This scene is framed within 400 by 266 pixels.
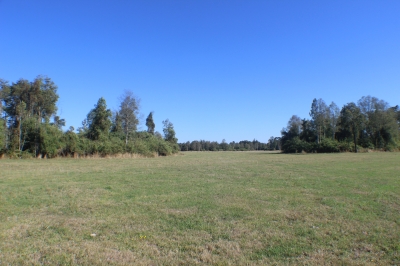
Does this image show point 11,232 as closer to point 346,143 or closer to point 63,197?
point 63,197

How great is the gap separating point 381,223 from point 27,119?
36.6 meters

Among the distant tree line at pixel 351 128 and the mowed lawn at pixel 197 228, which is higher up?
the distant tree line at pixel 351 128

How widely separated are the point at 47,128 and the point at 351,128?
6906 cm

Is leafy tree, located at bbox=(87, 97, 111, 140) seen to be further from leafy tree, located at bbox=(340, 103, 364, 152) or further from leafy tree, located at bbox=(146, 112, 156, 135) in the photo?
leafy tree, located at bbox=(340, 103, 364, 152)

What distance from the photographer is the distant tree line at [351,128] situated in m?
61.1

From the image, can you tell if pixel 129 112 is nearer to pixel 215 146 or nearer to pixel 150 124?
pixel 150 124

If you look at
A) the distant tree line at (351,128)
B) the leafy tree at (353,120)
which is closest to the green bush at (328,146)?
the distant tree line at (351,128)

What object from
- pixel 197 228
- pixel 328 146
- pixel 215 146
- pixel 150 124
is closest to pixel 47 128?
pixel 197 228

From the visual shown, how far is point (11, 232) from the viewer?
483cm

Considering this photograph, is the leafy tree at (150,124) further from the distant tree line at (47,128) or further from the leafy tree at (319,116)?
the leafy tree at (319,116)

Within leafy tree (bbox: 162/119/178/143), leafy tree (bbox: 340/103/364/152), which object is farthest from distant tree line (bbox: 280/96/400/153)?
leafy tree (bbox: 162/119/178/143)

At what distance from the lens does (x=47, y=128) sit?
31.1 m

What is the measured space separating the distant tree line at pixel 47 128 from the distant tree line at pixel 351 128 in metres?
46.5

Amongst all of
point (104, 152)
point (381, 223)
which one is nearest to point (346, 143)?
point (104, 152)
